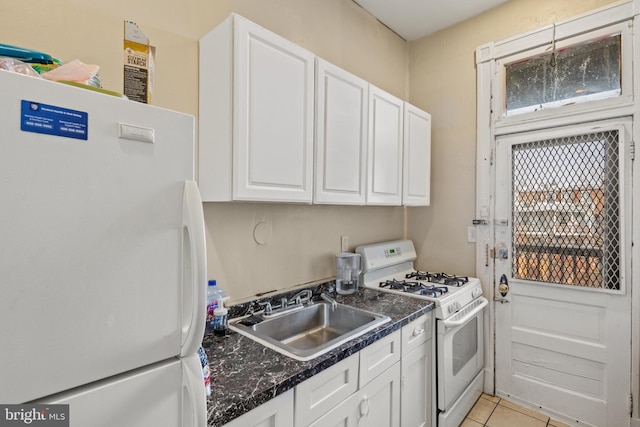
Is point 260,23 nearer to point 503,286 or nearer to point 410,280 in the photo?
point 410,280

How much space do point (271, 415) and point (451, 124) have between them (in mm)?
2505

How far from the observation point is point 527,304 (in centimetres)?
229

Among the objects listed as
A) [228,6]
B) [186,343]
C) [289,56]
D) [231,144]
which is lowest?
[186,343]

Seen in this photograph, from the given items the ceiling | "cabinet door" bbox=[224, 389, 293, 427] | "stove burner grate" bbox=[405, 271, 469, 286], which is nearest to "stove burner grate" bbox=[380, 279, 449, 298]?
"stove burner grate" bbox=[405, 271, 469, 286]

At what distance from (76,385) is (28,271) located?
0.24 meters

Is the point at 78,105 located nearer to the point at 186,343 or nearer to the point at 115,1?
the point at 186,343

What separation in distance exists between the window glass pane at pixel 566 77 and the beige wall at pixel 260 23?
0.96 meters

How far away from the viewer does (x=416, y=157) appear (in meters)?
2.44

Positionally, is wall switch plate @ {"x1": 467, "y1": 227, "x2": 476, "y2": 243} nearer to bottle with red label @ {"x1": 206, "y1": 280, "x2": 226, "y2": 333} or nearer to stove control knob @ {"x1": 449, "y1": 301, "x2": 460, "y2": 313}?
stove control knob @ {"x1": 449, "y1": 301, "x2": 460, "y2": 313}

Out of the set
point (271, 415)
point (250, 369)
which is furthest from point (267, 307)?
point (271, 415)

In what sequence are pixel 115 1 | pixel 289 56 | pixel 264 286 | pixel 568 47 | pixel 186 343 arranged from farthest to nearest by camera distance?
pixel 568 47, pixel 264 286, pixel 289 56, pixel 115 1, pixel 186 343

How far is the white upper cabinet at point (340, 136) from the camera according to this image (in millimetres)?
1655

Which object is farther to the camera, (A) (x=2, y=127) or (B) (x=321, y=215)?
(B) (x=321, y=215)

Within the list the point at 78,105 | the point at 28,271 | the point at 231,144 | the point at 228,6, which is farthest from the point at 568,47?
the point at 28,271
